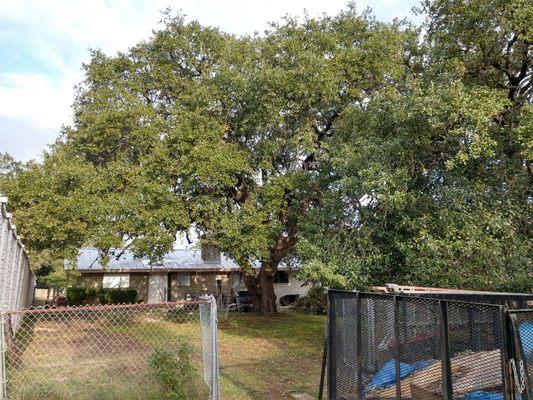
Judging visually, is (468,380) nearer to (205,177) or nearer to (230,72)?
(205,177)

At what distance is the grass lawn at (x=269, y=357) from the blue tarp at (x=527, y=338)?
194 inches

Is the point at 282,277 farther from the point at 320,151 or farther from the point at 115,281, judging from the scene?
the point at 320,151

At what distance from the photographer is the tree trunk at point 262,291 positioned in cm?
2139

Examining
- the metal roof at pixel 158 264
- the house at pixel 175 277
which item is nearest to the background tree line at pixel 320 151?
the metal roof at pixel 158 264

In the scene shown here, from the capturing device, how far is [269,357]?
36.3ft

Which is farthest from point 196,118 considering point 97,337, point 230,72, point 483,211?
point 483,211

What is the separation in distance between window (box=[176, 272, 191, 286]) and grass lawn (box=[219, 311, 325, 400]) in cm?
1083

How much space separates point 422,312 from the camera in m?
4.10

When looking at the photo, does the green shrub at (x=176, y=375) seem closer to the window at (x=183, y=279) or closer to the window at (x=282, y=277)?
the window at (x=183, y=279)

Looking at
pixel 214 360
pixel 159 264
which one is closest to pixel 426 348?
pixel 214 360

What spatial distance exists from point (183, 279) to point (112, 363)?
20642 mm

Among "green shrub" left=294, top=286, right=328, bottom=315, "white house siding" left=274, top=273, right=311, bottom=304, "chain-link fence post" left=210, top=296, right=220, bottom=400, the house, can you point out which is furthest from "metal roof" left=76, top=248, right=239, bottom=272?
"chain-link fence post" left=210, top=296, right=220, bottom=400

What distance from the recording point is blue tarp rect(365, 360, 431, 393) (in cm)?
416

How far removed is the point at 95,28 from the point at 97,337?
9.94 meters
